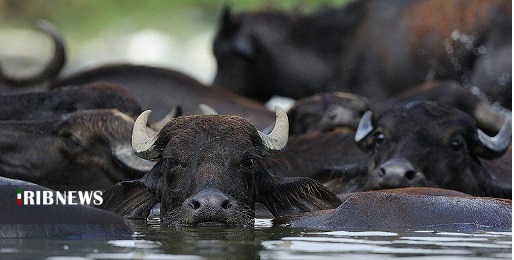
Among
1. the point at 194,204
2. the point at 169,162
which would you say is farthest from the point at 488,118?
the point at 194,204

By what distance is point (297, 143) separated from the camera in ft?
48.2

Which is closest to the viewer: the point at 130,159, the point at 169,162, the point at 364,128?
the point at 169,162

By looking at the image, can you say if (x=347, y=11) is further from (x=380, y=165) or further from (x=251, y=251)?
(x=251, y=251)

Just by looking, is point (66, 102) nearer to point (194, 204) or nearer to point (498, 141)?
point (498, 141)

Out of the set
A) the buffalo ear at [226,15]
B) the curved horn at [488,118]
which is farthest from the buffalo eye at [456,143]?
the buffalo ear at [226,15]

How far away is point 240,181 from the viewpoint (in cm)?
1068

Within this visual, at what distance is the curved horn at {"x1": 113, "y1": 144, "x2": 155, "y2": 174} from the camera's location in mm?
13156

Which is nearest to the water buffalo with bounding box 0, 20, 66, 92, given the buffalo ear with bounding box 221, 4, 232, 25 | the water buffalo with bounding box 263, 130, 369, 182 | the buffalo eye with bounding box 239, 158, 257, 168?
the buffalo ear with bounding box 221, 4, 232, 25

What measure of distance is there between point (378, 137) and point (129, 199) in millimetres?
3256

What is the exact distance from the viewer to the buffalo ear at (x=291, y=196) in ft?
36.3

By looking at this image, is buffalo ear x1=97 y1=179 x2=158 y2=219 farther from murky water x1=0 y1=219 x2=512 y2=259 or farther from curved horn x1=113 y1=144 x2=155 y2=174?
curved horn x1=113 y1=144 x2=155 y2=174

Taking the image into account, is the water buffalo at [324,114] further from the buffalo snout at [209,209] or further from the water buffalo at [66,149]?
the buffalo snout at [209,209]

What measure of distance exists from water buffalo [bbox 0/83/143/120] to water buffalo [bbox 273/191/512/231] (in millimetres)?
5167

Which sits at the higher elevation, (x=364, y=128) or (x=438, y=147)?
(x=364, y=128)
